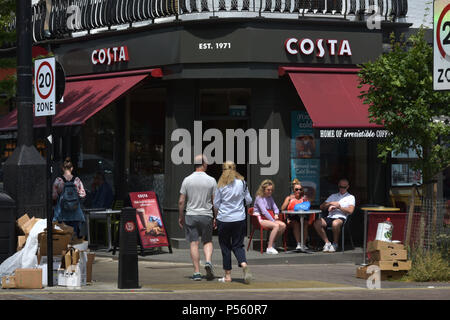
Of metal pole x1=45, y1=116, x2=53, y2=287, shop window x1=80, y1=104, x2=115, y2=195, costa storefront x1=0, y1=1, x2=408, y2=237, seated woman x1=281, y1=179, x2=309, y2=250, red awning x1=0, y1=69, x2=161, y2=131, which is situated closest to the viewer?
metal pole x1=45, y1=116, x2=53, y2=287

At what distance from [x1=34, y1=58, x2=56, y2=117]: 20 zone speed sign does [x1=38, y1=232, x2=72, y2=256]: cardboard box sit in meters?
1.70

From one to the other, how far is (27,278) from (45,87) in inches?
99.8

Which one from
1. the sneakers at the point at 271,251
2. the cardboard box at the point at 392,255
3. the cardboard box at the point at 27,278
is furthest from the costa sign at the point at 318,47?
the cardboard box at the point at 27,278

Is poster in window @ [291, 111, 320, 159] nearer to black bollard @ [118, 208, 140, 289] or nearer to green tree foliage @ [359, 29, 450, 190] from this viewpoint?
green tree foliage @ [359, 29, 450, 190]

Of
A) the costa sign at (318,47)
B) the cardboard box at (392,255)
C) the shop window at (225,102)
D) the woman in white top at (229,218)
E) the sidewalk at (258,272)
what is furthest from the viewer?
the shop window at (225,102)

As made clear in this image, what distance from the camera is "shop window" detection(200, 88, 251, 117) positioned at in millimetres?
19109

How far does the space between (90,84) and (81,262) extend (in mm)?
8422

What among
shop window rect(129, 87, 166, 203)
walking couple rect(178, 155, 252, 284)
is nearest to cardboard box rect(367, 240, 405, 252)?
walking couple rect(178, 155, 252, 284)

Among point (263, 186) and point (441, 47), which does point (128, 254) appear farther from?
point (263, 186)

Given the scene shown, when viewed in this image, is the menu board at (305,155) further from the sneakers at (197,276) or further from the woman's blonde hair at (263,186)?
the sneakers at (197,276)

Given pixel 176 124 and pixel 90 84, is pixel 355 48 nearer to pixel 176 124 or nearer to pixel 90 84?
pixel 176 124

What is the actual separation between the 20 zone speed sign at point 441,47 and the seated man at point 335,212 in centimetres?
571

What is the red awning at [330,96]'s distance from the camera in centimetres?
1772

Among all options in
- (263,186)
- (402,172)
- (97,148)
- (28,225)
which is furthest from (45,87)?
(402,172)
